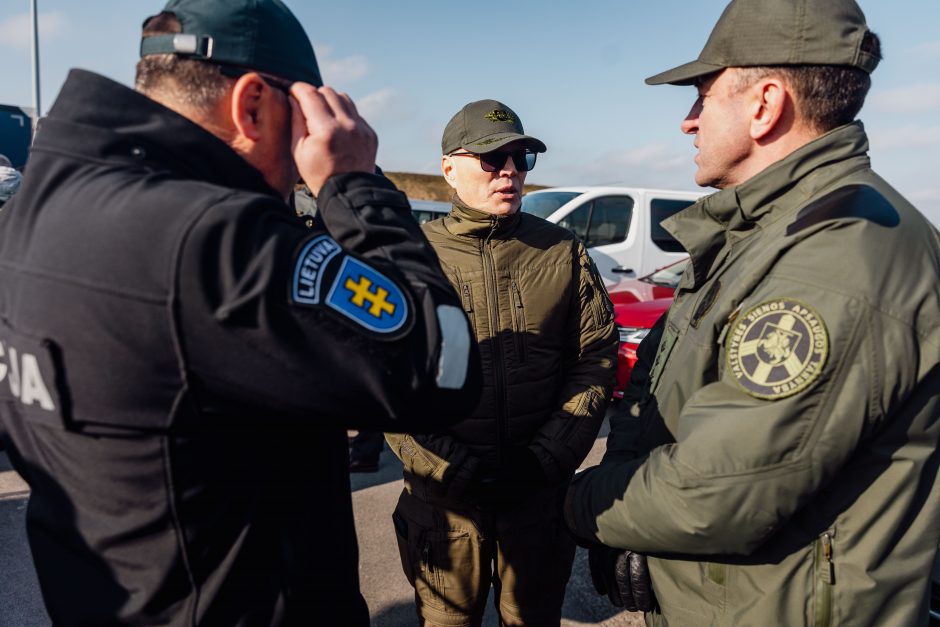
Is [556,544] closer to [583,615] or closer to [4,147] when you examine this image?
[583,615]


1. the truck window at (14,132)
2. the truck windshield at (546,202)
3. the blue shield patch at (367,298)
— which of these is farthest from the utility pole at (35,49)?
the blue shield patch at (367,298)

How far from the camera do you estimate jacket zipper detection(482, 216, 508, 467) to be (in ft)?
7.00

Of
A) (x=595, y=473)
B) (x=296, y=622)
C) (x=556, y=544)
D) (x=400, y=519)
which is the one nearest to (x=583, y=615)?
(x=556, y=544)

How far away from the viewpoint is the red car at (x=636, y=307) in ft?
18.0

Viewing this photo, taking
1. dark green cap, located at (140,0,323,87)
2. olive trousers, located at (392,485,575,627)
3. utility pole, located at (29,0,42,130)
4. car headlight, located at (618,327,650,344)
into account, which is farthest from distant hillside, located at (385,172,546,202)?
dark green cap, located at (140,0,323,87)

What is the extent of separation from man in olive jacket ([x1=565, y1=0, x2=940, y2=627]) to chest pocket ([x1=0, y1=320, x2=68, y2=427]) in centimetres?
108

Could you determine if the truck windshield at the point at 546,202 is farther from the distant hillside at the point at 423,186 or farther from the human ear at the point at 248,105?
the distant hillside at the point at 423,186

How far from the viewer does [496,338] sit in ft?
7.09

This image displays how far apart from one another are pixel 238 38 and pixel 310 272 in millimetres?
498

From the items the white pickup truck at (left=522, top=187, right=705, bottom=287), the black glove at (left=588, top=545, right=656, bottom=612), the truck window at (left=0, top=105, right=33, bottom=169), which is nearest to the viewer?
the black glove at (left=588, top=545, right=656, bottom=612)

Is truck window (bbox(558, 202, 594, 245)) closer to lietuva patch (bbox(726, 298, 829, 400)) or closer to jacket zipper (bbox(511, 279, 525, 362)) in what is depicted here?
jacket zipper (bbox(511, 279, 525, 362))

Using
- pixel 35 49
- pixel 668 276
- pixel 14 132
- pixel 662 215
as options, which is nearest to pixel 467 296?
pixel 668 276

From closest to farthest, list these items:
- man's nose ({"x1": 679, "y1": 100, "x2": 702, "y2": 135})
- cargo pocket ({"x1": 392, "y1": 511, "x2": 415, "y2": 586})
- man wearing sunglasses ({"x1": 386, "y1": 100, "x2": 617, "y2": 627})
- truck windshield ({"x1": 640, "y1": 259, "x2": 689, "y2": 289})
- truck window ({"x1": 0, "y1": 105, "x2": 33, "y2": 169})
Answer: man's nose ({"x1": 679, "y1": 100, "x2": 702, "y2": 135}), man wearing sunglasses ({"x1": 386, "y1": 100, "x2": 617, "y2": 627}), cargo pocket ({"x1": 392, "y1": 511, "x2": 415, "y2": 586}), truck windshield ({"x1": 640, "y1": 259, "x2": 689, "y2": 289}), truck window ({"x1": 0, "y1": 105, "x2": 33, "y2": 169})

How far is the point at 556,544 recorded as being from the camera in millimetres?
2205
